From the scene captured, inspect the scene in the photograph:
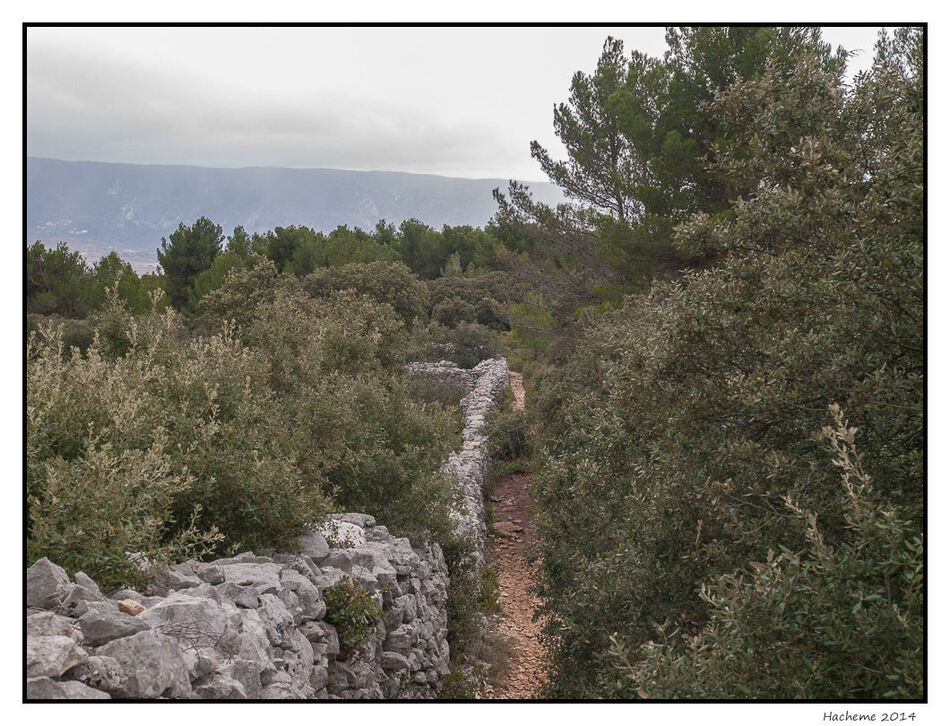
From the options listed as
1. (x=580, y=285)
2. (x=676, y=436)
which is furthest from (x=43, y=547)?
(x=580, y=285)

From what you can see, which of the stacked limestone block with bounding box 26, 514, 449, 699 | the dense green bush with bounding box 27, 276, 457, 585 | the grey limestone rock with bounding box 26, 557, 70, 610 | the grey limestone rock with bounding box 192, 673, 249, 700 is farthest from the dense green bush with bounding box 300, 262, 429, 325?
the grey limestone rock with bounding box 192, 673, 249, 700

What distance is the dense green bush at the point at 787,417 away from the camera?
10.8 feet

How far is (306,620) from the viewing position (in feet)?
16.9

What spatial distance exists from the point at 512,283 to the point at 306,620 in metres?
18.7

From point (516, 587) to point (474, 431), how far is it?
6.87m

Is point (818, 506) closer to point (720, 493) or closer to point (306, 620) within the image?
point (720, 493)

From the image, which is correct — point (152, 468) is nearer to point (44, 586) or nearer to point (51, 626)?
point (44, 586)

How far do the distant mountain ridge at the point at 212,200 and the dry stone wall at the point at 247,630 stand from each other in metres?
2.70

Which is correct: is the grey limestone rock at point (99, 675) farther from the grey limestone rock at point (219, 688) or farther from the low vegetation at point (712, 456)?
the low vegetation at point (712, 456)

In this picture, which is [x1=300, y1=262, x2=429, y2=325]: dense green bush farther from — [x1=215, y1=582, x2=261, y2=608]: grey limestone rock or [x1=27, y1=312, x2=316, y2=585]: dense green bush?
[x1=215, y1=582, x2=261, y2=608]: grey limestone rock

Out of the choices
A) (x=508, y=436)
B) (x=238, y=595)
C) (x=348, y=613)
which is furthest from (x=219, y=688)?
(x=508, y=436)

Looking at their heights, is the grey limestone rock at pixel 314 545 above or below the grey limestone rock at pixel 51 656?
below

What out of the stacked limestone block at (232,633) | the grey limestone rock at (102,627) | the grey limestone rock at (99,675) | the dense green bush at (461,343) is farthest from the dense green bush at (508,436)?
the grey limestone rock at (99,675)

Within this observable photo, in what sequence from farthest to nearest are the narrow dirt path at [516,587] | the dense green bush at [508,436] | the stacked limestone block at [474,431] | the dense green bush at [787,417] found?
the dense green bush at [508,436]
the stacked limestone block at [474,431]
the narrow dirt path at [516,587]
the dense green bush at [787,417]
